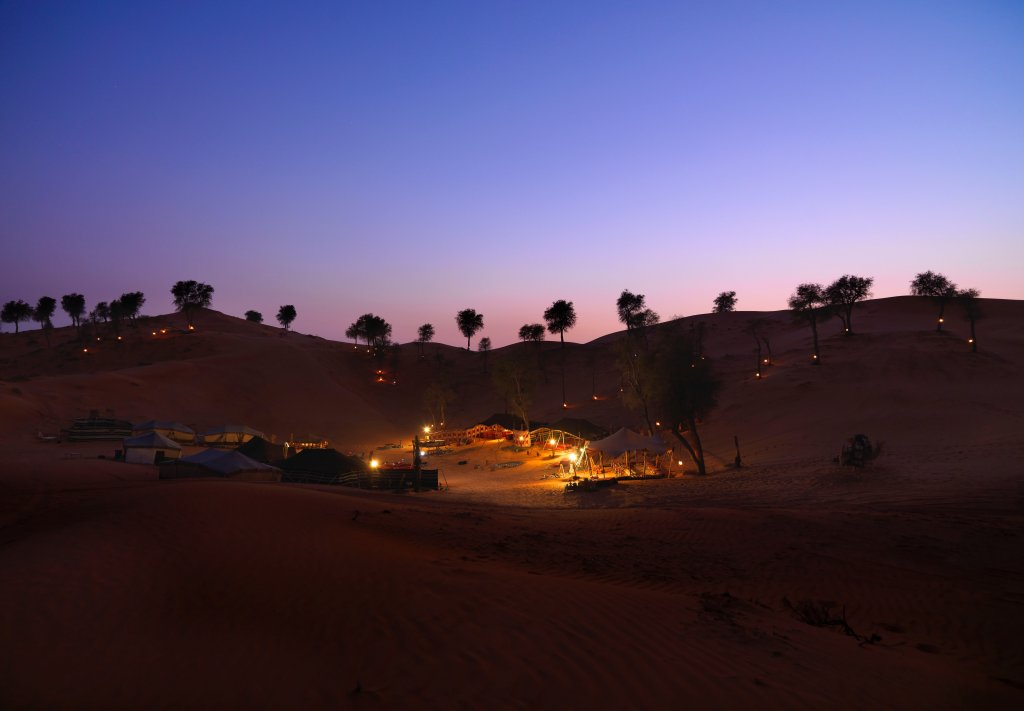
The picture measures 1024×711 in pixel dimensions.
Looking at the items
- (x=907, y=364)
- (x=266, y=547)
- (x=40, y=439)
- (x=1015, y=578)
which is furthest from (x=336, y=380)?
(x=1015, y=578)

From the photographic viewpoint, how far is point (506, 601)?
8000mm

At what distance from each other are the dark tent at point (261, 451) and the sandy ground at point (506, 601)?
18183 millimetres

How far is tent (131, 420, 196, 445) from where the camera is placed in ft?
149

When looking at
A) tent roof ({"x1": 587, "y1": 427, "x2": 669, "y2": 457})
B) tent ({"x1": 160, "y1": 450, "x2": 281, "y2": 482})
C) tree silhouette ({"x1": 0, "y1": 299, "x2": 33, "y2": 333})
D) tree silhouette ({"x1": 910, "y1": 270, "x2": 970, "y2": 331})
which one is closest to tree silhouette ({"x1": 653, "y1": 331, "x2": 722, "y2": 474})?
tent roof ({"x1": 587, "y1": 427, "x2": 669, "y2": 457})

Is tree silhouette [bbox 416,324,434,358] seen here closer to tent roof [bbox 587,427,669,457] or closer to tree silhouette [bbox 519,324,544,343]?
tree silhouette [bbox 519,324,544,343]

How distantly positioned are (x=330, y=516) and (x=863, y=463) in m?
22.2

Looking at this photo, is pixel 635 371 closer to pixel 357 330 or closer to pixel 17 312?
pixel 357 330

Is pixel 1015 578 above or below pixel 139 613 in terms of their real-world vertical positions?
below

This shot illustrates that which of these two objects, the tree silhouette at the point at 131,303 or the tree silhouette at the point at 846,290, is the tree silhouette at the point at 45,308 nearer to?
the tree silhouette at the point at 131,303

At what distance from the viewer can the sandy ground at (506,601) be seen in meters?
5.75

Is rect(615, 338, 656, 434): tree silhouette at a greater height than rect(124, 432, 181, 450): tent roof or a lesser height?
greater

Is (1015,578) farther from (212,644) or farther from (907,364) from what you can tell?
(907,364)

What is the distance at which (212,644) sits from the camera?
21.3 ft

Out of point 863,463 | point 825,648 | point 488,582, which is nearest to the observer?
point 825,648
